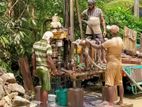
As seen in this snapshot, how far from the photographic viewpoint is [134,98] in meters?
12.6

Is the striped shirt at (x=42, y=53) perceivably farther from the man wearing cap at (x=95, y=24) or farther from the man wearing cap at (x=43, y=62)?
the man wearing cap at (x=95, y=24)

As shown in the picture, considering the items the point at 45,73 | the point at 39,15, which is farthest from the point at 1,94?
the point at 39,15

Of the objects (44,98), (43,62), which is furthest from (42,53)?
(44,98)

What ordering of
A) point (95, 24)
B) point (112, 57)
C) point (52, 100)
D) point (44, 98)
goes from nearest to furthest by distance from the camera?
point (44, 98) < point (112, 57) < point (52, 100) < point (95, 24)

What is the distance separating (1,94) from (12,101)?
0.27 m

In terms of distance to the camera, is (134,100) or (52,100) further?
(134,100)

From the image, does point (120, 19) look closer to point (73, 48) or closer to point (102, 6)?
point (102, 6)

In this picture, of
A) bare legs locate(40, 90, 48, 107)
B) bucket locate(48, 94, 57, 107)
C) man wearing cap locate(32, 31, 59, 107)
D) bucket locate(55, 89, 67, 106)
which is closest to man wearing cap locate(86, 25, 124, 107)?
bucket locate(55, 89, 67, 106)

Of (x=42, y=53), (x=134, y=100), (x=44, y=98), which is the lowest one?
(x=134, y=100)

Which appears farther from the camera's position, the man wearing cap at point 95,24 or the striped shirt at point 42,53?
the man wearing cap at point 95,24

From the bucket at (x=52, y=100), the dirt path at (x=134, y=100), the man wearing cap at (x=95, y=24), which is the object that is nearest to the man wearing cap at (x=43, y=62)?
the bucket at (x=52, y=100)

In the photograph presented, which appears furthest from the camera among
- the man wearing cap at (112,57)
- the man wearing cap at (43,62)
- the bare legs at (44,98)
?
the man wearing cap at (112,57)

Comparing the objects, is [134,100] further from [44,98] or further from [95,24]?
[44,98]

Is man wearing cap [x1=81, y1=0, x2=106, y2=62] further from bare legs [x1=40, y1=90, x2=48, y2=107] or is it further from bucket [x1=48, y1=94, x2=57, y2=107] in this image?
bare legs [x1=40, y1=90, x2=48, y2=107]
